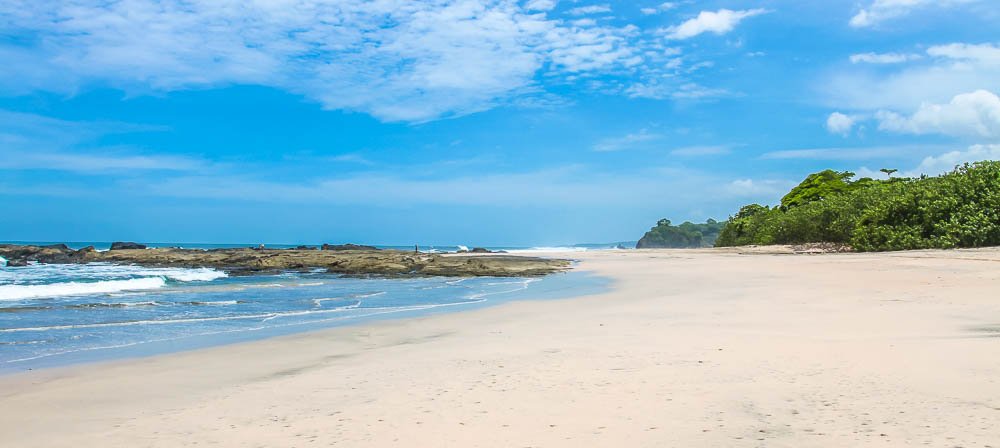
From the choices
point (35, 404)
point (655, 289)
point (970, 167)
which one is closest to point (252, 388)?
point (35, 404)

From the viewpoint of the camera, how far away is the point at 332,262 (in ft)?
120

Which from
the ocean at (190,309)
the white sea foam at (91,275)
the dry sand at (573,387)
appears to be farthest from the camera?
the white sea foam at (91,275)

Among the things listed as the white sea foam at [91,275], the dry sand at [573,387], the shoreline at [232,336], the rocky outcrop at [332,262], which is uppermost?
the rocky outcrop at [332,262]

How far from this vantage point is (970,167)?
2758 cm

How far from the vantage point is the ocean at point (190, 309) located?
9805mm

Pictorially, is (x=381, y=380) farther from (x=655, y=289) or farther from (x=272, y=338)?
(x=655, y=289)

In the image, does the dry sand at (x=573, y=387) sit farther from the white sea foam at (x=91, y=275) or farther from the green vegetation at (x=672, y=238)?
the green vegetation at (x=672, y=238)

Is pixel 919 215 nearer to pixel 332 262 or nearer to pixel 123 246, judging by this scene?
pixel 332 262

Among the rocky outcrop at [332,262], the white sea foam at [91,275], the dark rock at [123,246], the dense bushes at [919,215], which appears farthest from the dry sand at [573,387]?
the dark rock at [123,246]

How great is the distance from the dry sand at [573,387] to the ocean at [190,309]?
5.66 feet

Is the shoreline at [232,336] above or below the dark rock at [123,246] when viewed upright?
below

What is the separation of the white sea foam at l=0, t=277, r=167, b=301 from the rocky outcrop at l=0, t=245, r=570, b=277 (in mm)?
8703

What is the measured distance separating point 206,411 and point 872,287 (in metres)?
13.4

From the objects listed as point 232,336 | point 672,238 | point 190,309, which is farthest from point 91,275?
point 672,238
